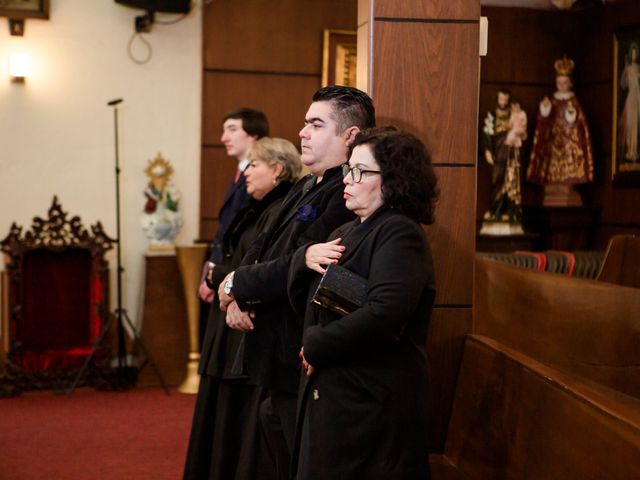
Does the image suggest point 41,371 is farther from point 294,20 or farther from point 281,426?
point 281,426

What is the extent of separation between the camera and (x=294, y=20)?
6.46 metres

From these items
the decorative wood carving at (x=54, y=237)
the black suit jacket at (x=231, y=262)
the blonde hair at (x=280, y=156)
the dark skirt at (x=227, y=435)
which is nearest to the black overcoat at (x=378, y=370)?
the dark skirt at (x=227, y=435)

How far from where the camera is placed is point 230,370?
3400mm

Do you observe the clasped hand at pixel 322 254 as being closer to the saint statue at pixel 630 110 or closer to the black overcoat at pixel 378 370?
the black overcoat at pixel 378 370

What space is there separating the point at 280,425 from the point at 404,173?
97 cm

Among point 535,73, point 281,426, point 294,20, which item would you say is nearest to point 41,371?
point 294,20

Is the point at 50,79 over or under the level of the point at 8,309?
over

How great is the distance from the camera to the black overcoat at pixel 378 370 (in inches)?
84.8

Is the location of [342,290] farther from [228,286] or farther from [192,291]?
[192,291]

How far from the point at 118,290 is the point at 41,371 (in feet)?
2.24

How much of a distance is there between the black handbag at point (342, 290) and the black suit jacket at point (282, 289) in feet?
1.51

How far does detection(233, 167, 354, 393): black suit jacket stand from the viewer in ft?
8.89

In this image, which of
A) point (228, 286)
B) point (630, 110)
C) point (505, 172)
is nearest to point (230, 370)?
point (228, 286)

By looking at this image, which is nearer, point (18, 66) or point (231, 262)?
point (231, 262)
